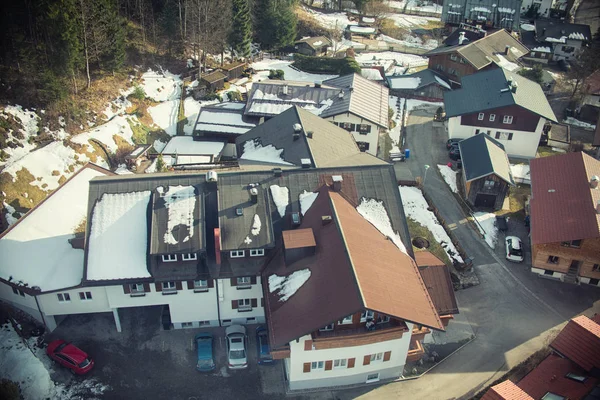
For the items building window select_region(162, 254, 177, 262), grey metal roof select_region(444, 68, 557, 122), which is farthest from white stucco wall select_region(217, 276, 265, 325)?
grey metal roof select_region(444, 68, 557, 122)

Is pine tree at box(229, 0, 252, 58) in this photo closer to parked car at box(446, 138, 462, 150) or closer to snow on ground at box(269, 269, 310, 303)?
parked car at box(446, 138, 462, 150)

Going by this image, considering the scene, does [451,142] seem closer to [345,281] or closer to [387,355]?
[387,355]

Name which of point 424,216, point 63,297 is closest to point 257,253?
point 63,297

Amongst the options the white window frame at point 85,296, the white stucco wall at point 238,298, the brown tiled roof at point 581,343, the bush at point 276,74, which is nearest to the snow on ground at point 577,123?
the bush at point 276,74

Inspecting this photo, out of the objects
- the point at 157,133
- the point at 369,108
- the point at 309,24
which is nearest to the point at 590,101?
the point at 369,108

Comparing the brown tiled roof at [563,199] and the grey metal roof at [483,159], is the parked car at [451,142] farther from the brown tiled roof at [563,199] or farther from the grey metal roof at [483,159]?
the brown tiled roof at [563,199]

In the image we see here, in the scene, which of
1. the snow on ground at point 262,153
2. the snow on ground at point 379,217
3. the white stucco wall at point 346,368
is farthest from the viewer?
the snow on ground at point 262,153

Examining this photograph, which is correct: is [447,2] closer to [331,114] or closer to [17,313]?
[331,114]
